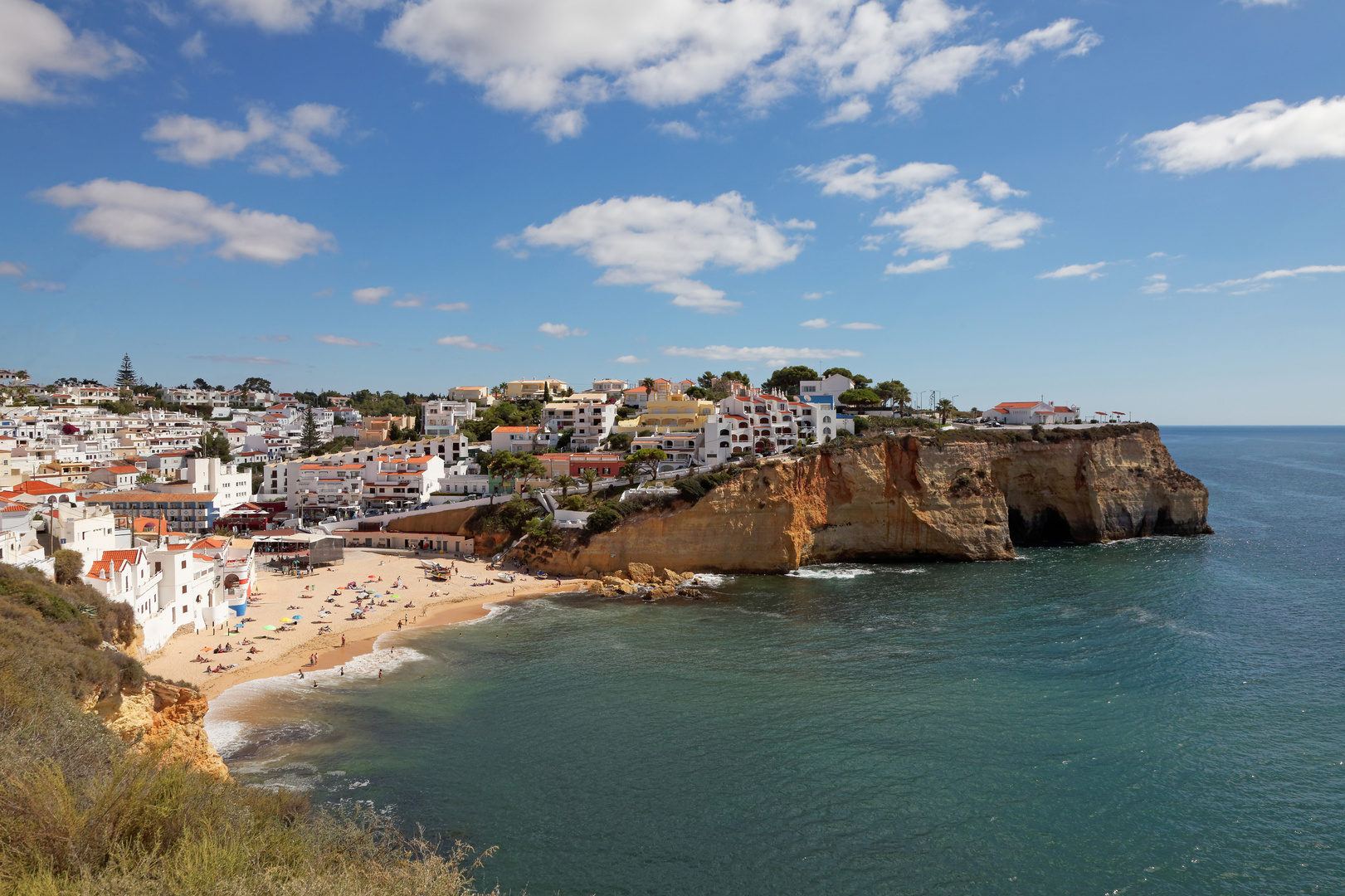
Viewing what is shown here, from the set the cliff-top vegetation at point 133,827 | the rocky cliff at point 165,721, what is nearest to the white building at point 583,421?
the rocky cliff at point 165,721

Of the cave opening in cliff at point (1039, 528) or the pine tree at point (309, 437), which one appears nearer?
the cave opening in cliff at point (1039, 528)

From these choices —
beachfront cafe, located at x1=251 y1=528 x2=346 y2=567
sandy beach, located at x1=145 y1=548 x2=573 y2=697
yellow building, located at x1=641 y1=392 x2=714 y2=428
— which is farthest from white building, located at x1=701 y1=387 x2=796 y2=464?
beachfront cafe, located at x1=251 y1=528 x2=346 y2=567

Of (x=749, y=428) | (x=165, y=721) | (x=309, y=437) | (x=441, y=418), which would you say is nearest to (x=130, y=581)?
(x=165, y=721)

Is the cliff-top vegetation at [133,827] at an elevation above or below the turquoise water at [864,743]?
above

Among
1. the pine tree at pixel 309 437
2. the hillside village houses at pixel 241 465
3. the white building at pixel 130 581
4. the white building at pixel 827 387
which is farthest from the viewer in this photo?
the pine tree at pixel 309 437

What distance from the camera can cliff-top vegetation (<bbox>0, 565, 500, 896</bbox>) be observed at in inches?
377

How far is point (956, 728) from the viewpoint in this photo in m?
25.2

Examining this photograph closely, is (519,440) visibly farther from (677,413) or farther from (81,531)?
(81,531)

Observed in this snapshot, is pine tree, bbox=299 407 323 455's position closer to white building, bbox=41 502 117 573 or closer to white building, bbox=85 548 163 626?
white building, bbox=41 502 117 573

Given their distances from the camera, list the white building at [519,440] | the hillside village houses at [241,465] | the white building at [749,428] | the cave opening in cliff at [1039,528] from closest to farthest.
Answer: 1. the hillside village houses at [241,465]
2. the cave opening in cliff at [1039,528]
3. the white building at [749,428]
4. the white building at [519,440]

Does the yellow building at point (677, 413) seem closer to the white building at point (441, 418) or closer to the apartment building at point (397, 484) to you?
the apartment building at point (397, 484)

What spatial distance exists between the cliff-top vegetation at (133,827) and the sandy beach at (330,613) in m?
15.6

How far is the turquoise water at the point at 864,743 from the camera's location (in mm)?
18078

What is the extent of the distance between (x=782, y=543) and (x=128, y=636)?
3770 cm
